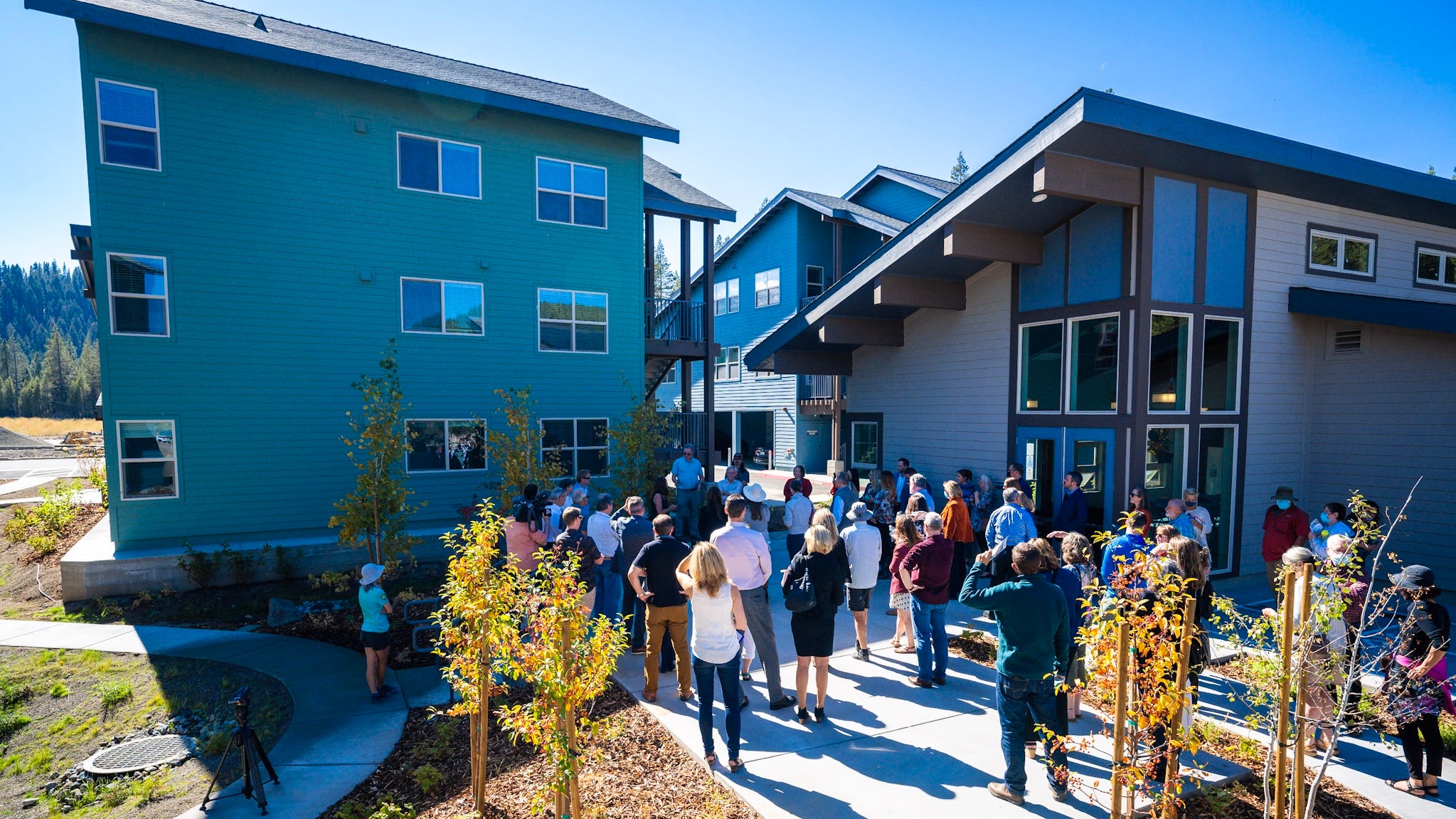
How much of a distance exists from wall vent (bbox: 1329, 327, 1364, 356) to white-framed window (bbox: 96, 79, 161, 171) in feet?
65.5

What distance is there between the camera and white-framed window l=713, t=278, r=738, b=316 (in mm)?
28281

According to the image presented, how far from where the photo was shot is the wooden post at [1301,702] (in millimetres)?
3771

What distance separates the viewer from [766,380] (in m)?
27.8

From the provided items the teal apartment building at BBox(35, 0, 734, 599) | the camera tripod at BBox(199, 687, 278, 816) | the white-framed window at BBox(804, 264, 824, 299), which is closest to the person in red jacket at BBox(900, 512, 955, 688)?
the camera tripod at BBox(199, 687, 278, 816)

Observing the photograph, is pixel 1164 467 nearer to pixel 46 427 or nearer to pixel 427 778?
pixel 427 778

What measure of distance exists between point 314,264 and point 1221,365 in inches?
623

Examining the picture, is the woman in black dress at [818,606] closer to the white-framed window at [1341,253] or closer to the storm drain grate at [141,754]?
the storm drain grate at [141,754]

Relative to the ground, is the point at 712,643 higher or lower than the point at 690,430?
lower

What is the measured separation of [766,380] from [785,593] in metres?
22.2

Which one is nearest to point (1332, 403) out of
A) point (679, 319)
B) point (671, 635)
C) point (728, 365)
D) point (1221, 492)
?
point (1221, 492)

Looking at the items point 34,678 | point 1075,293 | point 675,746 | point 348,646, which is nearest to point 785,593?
point 675,746

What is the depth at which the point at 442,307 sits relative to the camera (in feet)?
46.0

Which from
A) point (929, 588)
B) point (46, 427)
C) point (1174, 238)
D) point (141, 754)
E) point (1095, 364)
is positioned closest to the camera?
point (141, 754)

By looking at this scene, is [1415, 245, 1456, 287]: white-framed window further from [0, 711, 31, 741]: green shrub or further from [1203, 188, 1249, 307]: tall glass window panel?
[0, 711, 31, 741]: green shrub
